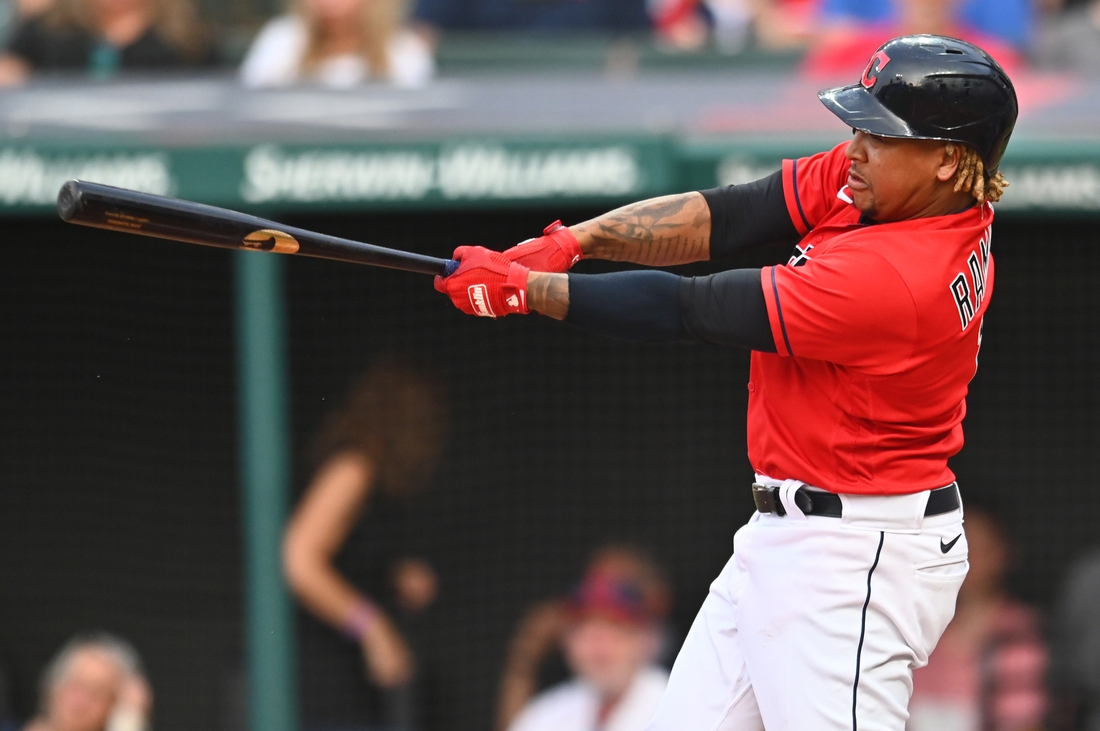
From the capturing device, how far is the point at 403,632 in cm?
525

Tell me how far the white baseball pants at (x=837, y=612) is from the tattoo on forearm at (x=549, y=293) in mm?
503

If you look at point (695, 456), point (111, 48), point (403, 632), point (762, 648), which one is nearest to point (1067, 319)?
point (695, 456)

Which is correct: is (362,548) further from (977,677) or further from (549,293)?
(549,293)

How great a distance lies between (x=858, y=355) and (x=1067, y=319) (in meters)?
3.17

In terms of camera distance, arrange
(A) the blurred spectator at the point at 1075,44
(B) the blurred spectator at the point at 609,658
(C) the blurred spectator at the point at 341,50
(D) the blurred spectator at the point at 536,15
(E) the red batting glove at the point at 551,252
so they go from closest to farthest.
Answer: (E) the red batting glove at the point at 551,252, (B) the blurred spectator at the point at 609,658, (C) the blurred spectator at the point at 341,50, (A) the blurred spectator at the point at 1075,44, (D) the blurred spectator at the point at 536,15

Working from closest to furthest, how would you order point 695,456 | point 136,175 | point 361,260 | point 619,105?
point 361,260 < point 136,175 < point 619,105 < point 695,456

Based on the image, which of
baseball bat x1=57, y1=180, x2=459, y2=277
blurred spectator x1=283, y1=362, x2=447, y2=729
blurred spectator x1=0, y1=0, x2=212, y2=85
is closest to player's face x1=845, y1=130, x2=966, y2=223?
baseball bat x1=57, y1=180, x2=459, y2=277

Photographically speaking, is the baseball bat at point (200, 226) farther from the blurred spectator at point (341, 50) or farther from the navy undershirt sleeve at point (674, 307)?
the blurred spectator at point (341, 50)

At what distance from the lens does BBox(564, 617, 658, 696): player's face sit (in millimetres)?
4668

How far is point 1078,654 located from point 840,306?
2791 mm

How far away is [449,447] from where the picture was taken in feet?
17.8

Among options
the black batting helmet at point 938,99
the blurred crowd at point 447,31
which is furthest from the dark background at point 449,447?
the black batting helmet at point 938,99

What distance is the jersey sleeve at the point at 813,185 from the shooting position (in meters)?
2.80

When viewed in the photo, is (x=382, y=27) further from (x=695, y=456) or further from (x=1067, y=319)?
(x=1067, y=319)
